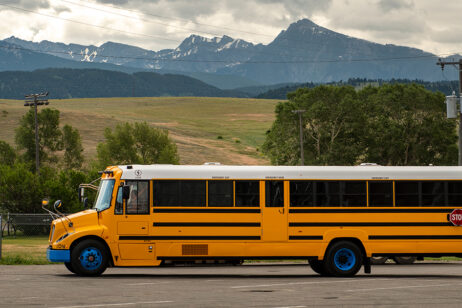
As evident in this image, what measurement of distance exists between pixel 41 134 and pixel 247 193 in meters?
62.4

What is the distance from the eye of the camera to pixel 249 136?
139875 millimetres

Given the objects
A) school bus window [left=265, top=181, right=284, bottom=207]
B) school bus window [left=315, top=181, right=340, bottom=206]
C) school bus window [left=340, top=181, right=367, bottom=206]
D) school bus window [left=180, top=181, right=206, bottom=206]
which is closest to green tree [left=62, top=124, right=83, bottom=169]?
school bus window [left=180, top=181, right=206, bottom=206]

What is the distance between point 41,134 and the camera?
78625 millimetres

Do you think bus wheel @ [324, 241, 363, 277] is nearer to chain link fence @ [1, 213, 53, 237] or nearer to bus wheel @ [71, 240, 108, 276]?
bus wheel @ [71, 240, 108, 276]

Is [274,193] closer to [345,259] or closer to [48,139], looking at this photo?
[345,259]

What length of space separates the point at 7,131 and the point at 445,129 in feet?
219

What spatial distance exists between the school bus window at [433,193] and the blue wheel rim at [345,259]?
2.31m

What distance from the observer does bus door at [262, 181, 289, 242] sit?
19.4 meters

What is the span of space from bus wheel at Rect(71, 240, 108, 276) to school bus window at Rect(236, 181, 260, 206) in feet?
11.7

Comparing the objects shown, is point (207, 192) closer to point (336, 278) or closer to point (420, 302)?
point (336, 278)

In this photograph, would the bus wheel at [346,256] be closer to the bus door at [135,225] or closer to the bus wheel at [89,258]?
the bus door at [135,225]

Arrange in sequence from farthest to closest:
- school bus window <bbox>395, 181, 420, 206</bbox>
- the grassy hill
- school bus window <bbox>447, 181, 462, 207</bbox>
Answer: the grassy hill < school bus window <bbox>447, 181, 462, 207</bbox> < school bus window <bbox>395, 181, 420, 206</bbox>

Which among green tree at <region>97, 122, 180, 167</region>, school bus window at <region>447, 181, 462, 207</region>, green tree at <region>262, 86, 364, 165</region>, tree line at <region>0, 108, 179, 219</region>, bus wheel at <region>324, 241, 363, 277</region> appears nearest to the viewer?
bus wheel at <region>324, 241, 363, 277</region>

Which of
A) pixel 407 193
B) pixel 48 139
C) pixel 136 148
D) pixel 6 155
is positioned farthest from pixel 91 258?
pixel 48 139
